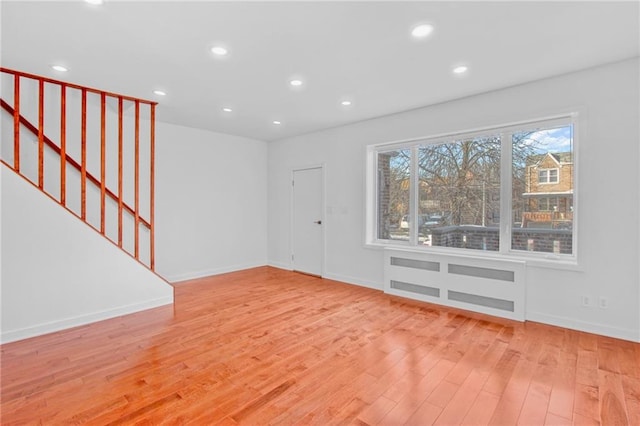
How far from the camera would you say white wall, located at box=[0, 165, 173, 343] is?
296 centimetres

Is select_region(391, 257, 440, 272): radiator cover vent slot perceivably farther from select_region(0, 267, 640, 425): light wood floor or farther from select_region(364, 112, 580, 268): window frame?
select_region(0, 267, 640, 425): light wood floor

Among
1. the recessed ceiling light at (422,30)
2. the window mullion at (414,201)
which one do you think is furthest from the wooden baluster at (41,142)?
the window mullion at (414,201)

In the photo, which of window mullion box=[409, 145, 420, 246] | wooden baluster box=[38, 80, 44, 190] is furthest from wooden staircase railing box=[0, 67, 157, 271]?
window mullion box=[409, 145, 420, 246]

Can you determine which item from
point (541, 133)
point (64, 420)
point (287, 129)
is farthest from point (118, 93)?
point (541, 133)

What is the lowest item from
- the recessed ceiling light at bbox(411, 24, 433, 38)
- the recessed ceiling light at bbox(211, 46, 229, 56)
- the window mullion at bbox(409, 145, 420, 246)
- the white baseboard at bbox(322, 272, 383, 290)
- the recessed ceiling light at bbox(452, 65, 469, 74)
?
the white baseboard at bbox(322, 272, 383, 290)

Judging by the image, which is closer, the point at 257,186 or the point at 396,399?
the point at 396,399

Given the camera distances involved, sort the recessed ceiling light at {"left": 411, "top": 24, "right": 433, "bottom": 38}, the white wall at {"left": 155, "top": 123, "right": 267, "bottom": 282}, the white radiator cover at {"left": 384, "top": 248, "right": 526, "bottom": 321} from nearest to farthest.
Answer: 1. the recessed ceiling light at {"left": 411, "top": 24, "right": 433, "bottom": 38}
2. the white radiator cover at {"left": 384, "top": 248, "right": 526, "bottom": 321}
3. the white wall at {"left": 155, "top": 123, "right": 267, "bottom": 282}

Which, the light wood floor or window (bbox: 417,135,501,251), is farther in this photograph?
window (bbox: 417,135,501,251)

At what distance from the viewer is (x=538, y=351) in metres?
2.73

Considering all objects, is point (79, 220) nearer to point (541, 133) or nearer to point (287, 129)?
point (287, 129)

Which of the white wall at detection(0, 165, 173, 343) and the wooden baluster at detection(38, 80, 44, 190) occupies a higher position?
the wooden baluster at detection(38, 80, 44, 190)

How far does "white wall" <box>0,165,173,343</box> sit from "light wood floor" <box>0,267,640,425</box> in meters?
0.21

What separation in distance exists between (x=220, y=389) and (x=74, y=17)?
2893mm

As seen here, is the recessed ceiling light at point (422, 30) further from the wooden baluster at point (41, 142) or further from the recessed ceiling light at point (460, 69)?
the wooden baluster at point (41, 142)
